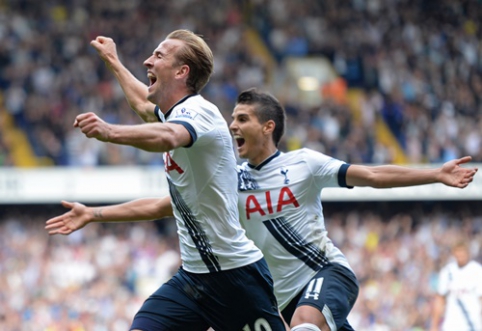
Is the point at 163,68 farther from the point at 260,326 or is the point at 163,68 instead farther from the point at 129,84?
the point at 260,326

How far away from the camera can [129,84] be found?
666 centimetres

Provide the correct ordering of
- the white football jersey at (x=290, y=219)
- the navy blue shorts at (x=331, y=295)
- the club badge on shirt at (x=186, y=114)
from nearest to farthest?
1. the club badge on shirt at (x=186, y=114)
2. the navy blue shorts at (x=331, y=295)
3. the white football jersey at (x=290, y=219)

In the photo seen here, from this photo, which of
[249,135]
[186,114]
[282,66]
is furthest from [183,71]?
[282,66]

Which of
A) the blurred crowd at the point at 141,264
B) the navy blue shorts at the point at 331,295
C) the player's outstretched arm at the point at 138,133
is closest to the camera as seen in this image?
the player's outstretched arm at the point at 138,133

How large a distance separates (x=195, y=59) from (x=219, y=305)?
59.6 inches

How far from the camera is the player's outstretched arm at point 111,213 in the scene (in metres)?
5.96

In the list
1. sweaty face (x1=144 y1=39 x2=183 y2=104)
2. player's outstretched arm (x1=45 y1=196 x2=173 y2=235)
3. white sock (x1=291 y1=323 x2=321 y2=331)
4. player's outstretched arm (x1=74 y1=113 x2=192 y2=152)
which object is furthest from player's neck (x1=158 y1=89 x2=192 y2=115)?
white sock (x1=291 y1=323 x2=321 y2=331)

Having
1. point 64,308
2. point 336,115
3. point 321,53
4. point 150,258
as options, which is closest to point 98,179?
point 150,258

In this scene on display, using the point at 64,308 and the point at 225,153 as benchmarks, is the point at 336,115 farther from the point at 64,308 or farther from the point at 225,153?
the point at 225,153

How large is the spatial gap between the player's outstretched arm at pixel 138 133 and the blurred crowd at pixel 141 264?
11.0 meters

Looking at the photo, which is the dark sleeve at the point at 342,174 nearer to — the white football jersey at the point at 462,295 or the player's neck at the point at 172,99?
the player's neck at the point at 172,99

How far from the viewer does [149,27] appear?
2273cm

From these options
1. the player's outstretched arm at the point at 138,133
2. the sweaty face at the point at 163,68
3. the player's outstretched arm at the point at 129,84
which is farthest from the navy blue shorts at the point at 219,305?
the player's outstretched arm at the point at 129,84

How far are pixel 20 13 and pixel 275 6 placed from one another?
687 centimetres
